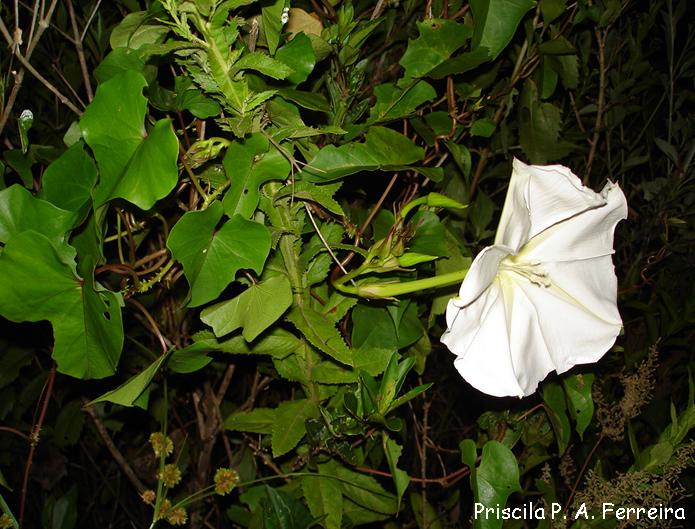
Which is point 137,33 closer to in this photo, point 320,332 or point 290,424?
point 320,332

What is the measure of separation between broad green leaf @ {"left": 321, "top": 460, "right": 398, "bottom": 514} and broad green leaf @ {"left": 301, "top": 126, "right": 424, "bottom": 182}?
411 millimetres

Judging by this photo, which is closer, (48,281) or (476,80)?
(48,281)

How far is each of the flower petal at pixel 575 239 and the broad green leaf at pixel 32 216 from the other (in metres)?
0.51

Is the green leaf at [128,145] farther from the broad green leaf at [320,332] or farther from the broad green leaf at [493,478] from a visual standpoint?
the broad green leaf at [493,478]

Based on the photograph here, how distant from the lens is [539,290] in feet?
2.54

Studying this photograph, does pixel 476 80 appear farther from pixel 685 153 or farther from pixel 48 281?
pixel 685 153

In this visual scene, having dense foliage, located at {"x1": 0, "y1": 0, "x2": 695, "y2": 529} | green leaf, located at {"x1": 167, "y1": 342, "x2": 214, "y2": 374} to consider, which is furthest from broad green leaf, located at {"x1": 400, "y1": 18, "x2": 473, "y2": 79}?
green leaf, located at {"x1": 167, "y1": 342, "x2": 214, "y2": 374}

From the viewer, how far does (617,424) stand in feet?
3.58

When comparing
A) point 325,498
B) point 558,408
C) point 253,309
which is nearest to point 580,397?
point 558,408

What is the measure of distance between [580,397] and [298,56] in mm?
572

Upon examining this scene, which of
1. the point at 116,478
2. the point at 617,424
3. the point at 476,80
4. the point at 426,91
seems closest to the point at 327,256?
the point at 426,91

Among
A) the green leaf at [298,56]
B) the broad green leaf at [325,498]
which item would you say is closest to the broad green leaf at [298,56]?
the green leaf at [298,56]

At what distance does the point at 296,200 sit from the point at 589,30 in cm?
76

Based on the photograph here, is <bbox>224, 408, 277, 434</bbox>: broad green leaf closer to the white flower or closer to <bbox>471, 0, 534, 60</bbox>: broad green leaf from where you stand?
the white flower
